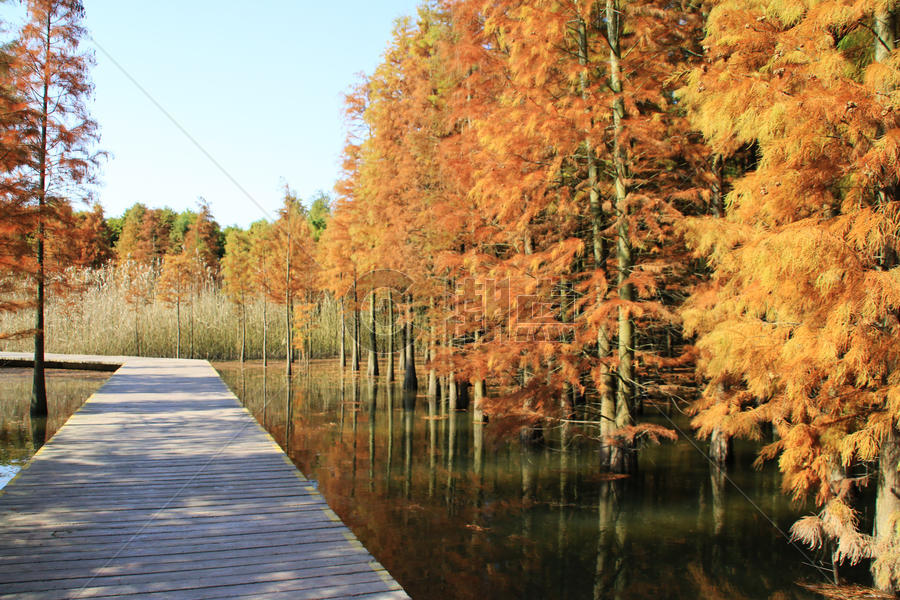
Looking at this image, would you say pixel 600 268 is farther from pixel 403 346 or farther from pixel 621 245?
pixel 403 346

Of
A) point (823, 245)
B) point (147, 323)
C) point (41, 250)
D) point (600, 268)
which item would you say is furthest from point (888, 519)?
point (147, 323)

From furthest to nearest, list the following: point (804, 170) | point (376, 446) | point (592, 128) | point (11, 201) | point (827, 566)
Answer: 1. point (376, 446)
2. point (11, 201)
3. point (592, 128)
4. point (827, 566)
5. point (804, 170)

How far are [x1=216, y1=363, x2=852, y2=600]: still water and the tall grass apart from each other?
17786mm

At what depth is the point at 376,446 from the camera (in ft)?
46.0

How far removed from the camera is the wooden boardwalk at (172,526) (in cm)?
439

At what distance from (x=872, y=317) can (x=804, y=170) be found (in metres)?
1.62

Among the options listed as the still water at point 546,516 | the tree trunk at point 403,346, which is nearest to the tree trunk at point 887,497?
the still water at point 546,516

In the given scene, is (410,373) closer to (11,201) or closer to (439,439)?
(439,439)

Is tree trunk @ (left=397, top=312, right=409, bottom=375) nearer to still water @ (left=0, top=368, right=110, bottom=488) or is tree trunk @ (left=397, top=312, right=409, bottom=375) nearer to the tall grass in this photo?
the tall grass

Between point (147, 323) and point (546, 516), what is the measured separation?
2671cm

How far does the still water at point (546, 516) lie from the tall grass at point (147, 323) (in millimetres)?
17786

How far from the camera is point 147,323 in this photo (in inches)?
1208

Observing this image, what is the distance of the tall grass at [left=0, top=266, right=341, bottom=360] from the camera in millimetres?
29516

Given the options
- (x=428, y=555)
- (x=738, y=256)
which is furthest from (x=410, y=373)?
(x=738, y=256)
